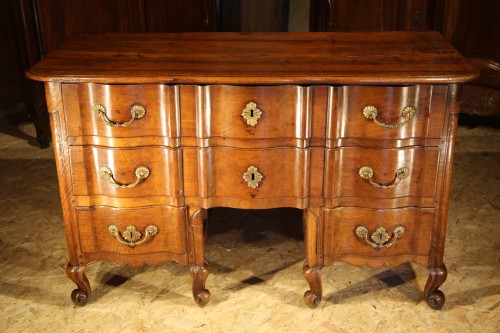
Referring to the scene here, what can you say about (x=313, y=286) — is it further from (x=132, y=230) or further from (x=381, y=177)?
(x=132, y=230)

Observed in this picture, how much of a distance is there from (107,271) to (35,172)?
1.06 meters

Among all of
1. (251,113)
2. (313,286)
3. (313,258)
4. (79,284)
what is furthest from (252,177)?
(79,284)

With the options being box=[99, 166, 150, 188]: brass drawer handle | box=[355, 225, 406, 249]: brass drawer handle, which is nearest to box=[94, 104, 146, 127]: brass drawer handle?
box=[99, 166, 150, 188]: brass drawer handle

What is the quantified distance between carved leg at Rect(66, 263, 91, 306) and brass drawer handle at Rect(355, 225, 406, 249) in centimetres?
94

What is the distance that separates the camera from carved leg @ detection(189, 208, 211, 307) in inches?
86.6

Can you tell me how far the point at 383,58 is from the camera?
6.98 feet

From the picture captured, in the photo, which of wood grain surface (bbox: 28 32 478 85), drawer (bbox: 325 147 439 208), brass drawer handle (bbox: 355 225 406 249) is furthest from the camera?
brass drawer handle (bbox: 355 225 406 249)

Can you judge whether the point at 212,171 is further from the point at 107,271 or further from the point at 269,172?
the point at 107,271

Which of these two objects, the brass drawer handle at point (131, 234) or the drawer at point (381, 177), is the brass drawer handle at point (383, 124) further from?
the brass drawer handle at point (131, 234)

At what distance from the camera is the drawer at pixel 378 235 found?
217 cm

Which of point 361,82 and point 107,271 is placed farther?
point 107,271

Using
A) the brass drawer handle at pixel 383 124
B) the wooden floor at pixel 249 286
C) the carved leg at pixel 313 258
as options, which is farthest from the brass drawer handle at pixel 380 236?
the brass drawer handle at pixel 383 124

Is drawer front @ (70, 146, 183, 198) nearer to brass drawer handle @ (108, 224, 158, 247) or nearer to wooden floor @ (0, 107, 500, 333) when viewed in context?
brass drawer handle @ (108, 224, 158, 247)

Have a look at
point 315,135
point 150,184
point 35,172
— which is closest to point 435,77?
point 315,135
